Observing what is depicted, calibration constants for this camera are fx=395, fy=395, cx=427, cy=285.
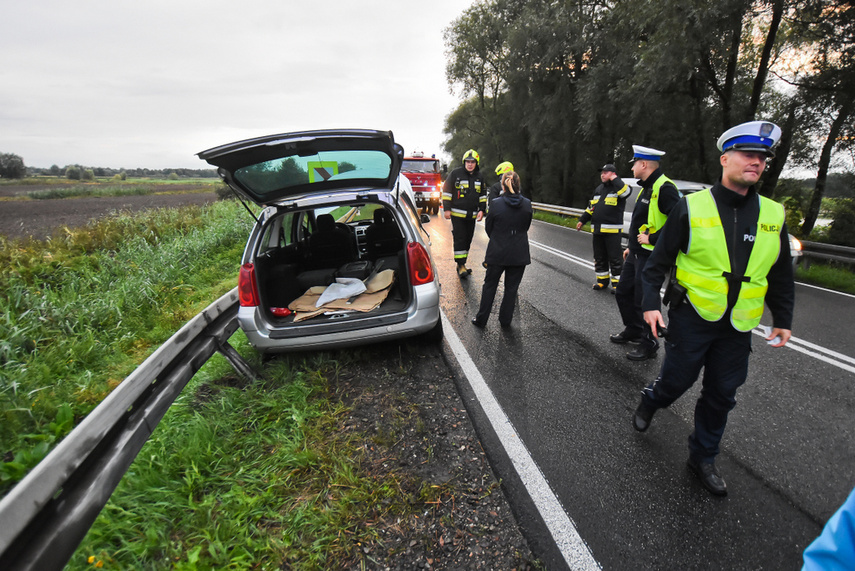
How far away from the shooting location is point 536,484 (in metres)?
2.34

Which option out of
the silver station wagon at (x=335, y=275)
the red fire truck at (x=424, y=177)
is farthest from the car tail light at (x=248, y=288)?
the red fire truck at (x=424, y=177)

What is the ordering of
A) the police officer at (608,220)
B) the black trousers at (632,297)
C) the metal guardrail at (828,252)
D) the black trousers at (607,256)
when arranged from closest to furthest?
the black trousers at (632,297) → the police officer at (608,220) → the black trousers at (607,256) → the metal guardrail at (828,252)

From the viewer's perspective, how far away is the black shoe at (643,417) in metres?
2.74

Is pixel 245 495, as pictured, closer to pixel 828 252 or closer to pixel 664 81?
pixel 828 252

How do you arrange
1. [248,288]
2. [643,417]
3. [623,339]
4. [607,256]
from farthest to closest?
[607,256]
[623,339]
[248,288]
[643,417]

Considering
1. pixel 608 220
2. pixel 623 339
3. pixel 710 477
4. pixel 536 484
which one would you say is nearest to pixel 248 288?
pixel 536 484

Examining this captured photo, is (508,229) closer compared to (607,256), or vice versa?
(508,229)

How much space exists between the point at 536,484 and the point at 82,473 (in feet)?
7.36

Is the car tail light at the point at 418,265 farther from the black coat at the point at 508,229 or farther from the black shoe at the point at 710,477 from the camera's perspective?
the black shoe at the point at 710,477

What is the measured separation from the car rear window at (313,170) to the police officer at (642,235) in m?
2.38

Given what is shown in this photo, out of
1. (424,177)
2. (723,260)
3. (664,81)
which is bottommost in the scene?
(723,260)

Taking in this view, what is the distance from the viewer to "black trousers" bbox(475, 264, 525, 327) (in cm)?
457

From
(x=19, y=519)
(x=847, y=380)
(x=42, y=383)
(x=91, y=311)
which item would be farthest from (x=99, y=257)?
(x=847, y=380)

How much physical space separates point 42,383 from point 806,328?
321 inches
